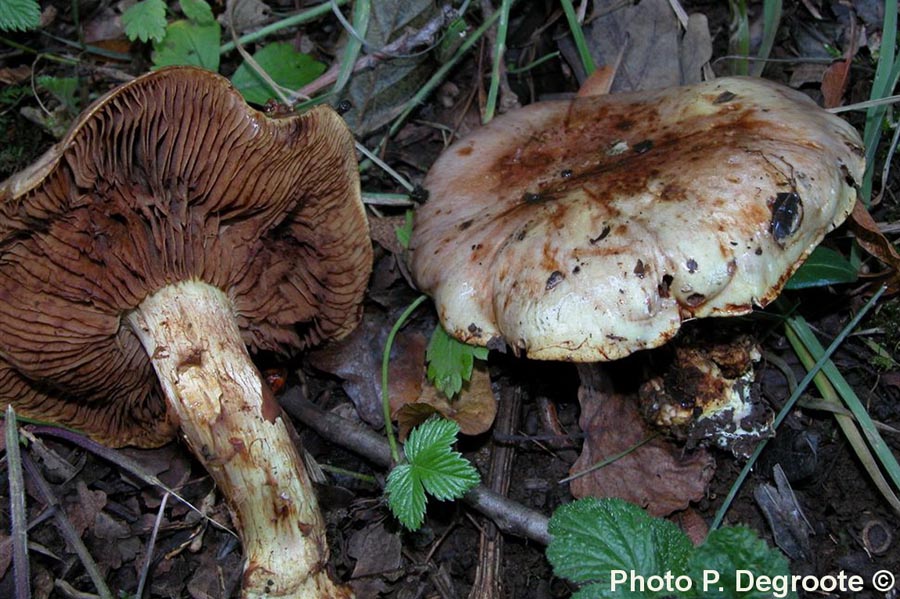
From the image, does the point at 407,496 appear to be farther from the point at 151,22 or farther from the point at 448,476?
the point at 151,22

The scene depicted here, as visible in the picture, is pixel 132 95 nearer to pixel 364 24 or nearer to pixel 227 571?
pixel 364 24

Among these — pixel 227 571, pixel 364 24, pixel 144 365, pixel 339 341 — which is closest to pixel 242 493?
pixel 227 571

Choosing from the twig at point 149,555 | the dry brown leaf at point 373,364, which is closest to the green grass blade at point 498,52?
the dry brown leaf at point 373,364

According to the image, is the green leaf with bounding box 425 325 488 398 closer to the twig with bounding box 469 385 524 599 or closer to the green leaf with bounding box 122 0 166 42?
the twig with bounding box 469 385 524 599

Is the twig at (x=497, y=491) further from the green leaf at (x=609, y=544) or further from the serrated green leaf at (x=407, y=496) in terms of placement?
the green leaf at (x=609, y=544)

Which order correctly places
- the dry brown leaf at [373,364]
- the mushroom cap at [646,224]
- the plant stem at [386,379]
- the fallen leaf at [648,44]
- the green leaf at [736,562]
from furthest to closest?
the fallen leaf at [648,44]
the dry brown leaf at [373,364]
the plant stem at [386,379]
the mushroom cap at [646,224]
the green leaf at [736,562]

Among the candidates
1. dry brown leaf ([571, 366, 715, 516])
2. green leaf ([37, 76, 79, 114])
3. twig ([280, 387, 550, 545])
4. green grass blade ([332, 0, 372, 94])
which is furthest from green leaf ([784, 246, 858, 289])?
green leaf ([37, 76, 79, 114])
